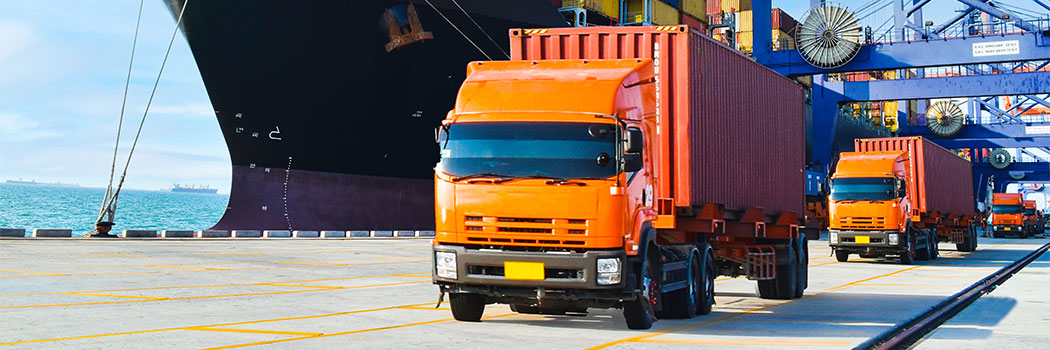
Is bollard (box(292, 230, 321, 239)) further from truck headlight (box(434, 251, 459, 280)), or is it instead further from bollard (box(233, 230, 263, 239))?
truck headlight (box(434, 251, 459, 280))

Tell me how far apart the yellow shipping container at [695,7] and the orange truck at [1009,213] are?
25830 millimetres

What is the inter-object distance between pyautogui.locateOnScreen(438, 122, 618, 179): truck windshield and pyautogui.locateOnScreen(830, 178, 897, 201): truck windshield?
694 inches

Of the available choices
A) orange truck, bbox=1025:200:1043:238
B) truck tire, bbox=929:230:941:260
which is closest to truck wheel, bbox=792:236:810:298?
truck tire, bbox=929:230:941:260

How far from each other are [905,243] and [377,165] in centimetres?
1719

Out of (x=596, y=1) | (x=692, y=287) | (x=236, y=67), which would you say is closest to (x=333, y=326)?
(x=692, y=287)

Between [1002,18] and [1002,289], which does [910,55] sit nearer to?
[1002,18]

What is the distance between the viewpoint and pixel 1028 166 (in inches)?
3713

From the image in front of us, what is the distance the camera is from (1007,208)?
202 feet

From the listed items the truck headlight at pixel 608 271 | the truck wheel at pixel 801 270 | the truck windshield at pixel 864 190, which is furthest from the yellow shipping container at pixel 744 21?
the truck headlight at pixel 608 271

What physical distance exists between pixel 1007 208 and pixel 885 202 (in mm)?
41583

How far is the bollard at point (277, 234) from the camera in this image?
3148 centimetres

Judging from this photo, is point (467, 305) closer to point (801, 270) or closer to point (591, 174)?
point (591, 174)

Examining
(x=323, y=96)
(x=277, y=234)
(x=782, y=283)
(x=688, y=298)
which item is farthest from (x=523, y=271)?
(x=277, y=234)

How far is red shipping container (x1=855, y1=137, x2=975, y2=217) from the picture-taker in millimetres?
28955
